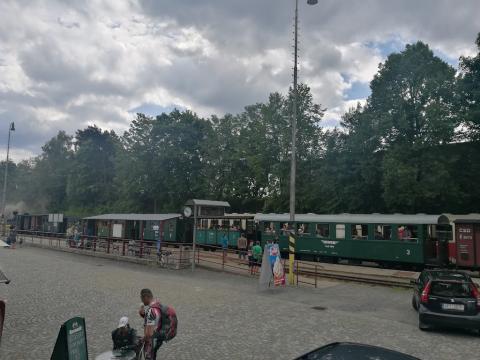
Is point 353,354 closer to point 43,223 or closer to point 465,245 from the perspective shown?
point 465,245

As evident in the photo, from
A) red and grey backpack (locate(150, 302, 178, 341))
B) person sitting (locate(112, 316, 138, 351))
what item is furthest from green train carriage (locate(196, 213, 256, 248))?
person sitting (locate(112, 316, 138, 351))

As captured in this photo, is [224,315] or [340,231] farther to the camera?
[340,231]

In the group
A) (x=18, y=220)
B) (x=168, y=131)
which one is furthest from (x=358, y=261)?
(x=18, y=220)

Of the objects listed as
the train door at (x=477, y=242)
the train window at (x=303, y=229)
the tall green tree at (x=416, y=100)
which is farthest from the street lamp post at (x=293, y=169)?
the tall green tree at (x=416, y=100)

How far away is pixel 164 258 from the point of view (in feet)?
79.2

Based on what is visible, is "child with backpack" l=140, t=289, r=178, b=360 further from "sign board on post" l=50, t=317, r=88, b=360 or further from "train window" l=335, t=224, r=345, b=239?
"train window" l=335, t=224, r=345, b=239

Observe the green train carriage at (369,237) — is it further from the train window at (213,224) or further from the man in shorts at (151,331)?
the man in shorts at (151,331)

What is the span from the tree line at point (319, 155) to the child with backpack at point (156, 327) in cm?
2765

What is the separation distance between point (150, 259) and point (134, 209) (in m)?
33.4

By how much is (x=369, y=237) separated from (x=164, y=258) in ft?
40.3

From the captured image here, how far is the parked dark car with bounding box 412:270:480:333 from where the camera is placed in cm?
1009

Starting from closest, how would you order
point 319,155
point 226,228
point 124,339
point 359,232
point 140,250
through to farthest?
point 124,339
point 359,232
point 140,250
point 226,228
point 319,155

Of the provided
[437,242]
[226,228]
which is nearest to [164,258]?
[226,228]

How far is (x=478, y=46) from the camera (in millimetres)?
33906
